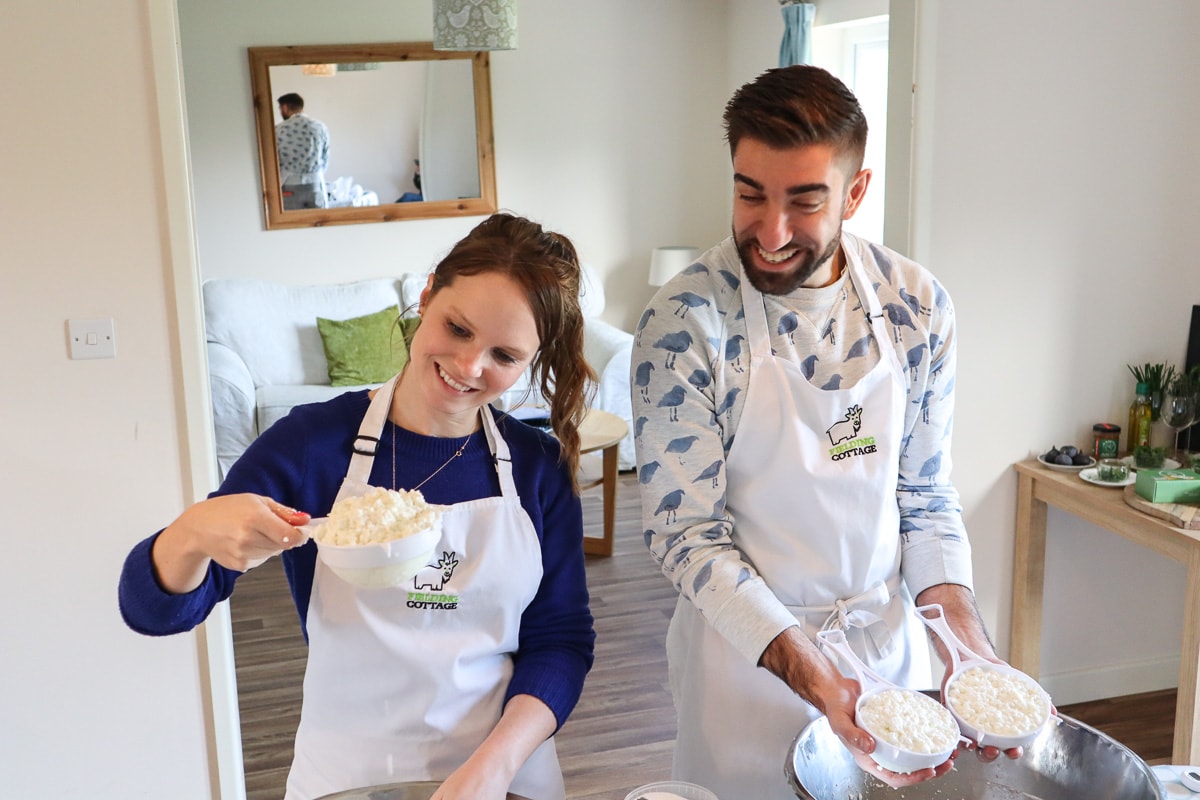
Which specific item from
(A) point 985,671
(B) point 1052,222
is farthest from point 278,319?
(A) point 985,671

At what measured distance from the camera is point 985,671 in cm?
127

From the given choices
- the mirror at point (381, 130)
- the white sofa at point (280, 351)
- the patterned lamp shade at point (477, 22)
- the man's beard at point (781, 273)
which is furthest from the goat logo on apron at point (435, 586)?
the mirror at point (381, 130)

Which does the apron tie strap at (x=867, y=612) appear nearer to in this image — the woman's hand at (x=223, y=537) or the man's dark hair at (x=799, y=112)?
the man's dark hair at (x=799, y=112)

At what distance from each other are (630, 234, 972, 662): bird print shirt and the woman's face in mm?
227

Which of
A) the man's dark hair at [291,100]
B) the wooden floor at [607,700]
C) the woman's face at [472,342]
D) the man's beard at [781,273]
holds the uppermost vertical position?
the man's dark hair at [291,100]

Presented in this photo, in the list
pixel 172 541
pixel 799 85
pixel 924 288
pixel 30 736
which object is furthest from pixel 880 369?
pixel 30 736

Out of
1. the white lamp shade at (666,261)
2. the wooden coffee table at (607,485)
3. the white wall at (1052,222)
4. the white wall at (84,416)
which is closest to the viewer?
the white wall at (84,416)

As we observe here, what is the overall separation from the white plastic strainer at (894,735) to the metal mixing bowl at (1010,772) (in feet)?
0.23

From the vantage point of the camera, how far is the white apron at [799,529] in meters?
1.44

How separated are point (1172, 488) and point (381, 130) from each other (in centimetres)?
474

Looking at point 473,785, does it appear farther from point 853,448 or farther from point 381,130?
point 381,130

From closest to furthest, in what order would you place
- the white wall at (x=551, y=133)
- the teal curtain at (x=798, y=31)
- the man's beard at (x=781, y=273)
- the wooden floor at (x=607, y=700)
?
the man's beard at (x=781, y=273), the wooden floor at (x=607, y=700), the teal curtain at (x=798, y=31), the white wall at (x=551, y=133)

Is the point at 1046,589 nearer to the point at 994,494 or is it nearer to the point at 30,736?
the point at 994,494

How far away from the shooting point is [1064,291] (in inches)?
104
